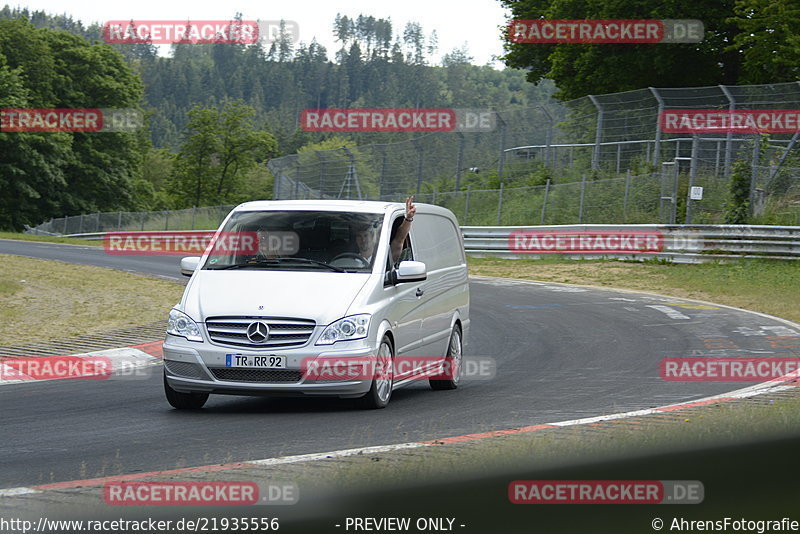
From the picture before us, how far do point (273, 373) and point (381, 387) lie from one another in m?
0.97

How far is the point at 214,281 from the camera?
30.3ft

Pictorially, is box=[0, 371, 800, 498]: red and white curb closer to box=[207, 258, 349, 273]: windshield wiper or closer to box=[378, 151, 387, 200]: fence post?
box=[207, 258, 349, 273]: windshield wiper

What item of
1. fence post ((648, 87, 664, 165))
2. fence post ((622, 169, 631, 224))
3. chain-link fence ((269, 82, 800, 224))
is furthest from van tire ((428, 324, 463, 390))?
fence post ((622, 169, 631, 224))

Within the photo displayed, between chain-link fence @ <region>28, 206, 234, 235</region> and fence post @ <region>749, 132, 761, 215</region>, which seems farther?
chain-link fence @ <region>28, 206, 234, 235</region>

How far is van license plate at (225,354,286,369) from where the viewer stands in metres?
8.59

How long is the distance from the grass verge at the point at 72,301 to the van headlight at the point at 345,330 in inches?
238

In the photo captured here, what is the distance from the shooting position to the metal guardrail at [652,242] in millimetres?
27469

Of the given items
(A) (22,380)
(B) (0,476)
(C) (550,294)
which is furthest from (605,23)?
(B) (0,476)

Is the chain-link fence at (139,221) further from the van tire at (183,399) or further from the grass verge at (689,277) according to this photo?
the van tire at (183,399)

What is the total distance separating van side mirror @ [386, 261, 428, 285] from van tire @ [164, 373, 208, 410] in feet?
6.22

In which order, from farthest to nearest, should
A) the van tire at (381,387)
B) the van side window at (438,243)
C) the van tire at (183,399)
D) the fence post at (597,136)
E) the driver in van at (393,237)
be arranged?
1. the fence post at (597,136)
2. the van side window at (438,243)
3. the driver in van at (393,237)
4. the van tire at (183,399)
5. the van tire at (381,387)

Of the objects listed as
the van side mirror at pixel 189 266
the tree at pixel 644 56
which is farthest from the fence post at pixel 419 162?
the van side mirror at pixel 189 266

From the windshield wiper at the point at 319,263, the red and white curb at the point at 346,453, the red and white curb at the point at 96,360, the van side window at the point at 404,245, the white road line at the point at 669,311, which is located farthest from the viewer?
the white road line at the point at 669,311

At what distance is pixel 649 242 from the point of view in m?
29.1
